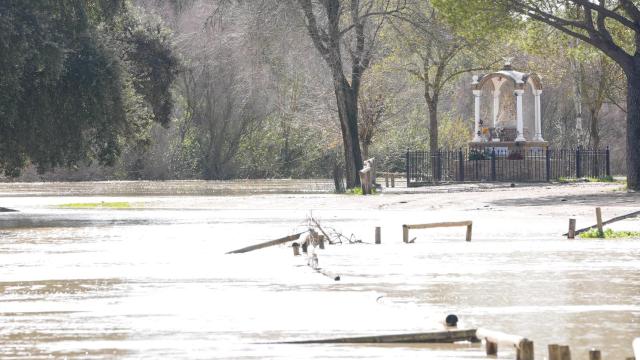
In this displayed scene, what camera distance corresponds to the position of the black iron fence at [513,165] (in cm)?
5734

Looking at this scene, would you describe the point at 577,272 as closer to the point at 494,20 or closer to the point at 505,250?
the point at 505,250

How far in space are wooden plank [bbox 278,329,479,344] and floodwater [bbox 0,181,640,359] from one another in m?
0.20

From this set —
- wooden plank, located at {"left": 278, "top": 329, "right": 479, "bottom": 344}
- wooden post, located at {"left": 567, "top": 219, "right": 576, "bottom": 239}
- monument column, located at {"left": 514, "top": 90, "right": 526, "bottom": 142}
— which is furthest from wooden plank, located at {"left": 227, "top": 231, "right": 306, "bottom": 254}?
monument column, located at {"left": 514, "top": 90, "right": 526, "bottom": 142}

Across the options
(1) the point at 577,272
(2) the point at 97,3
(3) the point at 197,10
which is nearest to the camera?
(1) the point at 577,272

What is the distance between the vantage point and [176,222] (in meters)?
38.2

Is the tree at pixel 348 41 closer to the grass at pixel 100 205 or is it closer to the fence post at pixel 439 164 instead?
the fence post at pixel 439 164

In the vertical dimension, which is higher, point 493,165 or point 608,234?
point 493,165

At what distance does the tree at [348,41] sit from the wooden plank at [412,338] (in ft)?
127

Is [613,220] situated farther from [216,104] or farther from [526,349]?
[216,104]

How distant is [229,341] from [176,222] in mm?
24047

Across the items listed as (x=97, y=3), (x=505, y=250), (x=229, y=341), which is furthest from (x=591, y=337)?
(x=97, y=3)

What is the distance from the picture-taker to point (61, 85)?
41.3m

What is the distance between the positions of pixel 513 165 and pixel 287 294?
39197 mm

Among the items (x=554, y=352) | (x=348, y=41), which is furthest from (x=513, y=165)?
(x=554, y=352)
